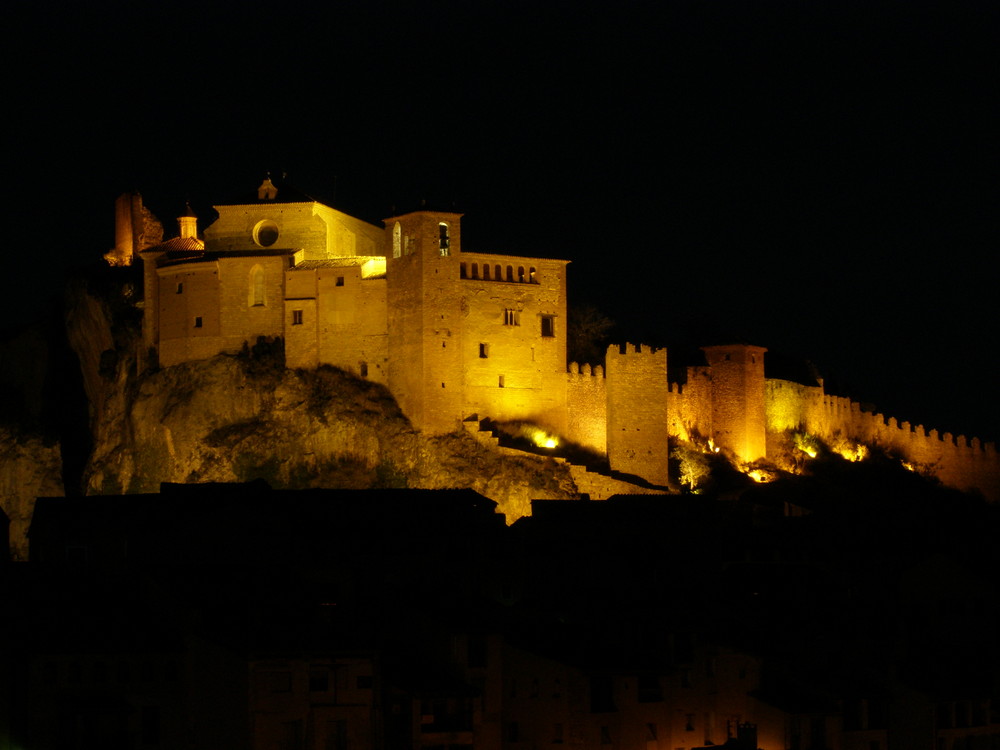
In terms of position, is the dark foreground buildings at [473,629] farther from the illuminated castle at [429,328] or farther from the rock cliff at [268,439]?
the illuminated castle at [429,328]

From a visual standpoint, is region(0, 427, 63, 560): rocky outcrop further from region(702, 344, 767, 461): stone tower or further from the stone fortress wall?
region(702, 344, 767, 461): stone tower

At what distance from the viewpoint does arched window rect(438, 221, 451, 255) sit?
82312 millimetres

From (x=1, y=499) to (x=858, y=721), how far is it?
42.1m

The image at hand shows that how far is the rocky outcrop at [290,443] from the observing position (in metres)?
79.4

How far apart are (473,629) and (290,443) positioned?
23.7 m

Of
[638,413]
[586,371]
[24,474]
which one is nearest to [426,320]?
[586,371]

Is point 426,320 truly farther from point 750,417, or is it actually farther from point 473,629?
point 473,629

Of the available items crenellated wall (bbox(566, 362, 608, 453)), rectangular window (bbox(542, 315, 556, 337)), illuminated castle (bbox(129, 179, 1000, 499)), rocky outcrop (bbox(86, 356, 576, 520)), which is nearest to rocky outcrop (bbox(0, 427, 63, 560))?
rocky outcrop (bbox(86, 356, 576, 520))

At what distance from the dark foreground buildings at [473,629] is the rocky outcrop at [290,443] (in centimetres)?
617

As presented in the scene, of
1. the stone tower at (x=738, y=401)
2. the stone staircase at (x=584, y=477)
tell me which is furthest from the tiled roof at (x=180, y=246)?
the stone tower at (x=738, y=401)

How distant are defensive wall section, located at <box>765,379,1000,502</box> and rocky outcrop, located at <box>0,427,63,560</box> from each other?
29.5m

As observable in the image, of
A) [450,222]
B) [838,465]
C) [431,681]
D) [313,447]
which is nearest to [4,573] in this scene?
[431,681]

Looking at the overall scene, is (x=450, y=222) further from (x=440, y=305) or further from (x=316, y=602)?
(x=316, y=602)

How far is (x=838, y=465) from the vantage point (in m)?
90.8
